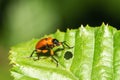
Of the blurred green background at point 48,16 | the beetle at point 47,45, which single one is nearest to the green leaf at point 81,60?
the beetle at point 47,45

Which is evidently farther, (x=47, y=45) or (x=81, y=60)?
(x=47, y=45)

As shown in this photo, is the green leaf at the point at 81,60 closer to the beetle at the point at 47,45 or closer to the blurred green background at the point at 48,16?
the beetle at the point at 47,45

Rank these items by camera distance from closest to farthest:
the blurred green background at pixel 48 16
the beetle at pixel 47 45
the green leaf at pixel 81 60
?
1. the green leaf at pixel 81 60
2. the beetle at pixel 47 45
3. the blurred green background at pixel 48 16

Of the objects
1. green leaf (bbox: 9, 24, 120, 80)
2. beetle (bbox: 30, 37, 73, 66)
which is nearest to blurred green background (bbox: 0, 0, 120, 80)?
beetle (bbox: 30, 37, 73, 66)

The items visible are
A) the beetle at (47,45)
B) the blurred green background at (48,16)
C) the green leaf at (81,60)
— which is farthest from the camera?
the blurred green background at (48,16)

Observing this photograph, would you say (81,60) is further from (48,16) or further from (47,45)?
(48,16)

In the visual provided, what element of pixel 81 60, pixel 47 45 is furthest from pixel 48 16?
pixel 81 60
